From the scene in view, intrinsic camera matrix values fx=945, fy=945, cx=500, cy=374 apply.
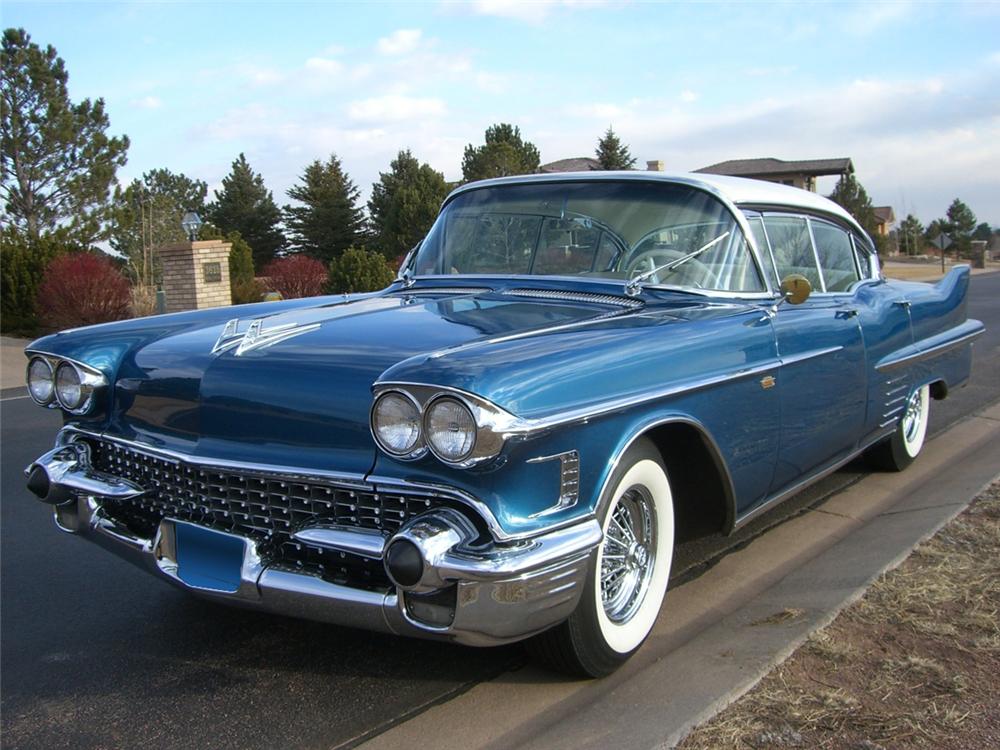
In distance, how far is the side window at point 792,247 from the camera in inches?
163

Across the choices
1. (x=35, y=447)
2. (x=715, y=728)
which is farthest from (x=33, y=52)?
(x=715, y=728)

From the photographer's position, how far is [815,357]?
3811mm

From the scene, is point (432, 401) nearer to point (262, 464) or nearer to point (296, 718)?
point (262, 464)

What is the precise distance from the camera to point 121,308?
55.8 feet

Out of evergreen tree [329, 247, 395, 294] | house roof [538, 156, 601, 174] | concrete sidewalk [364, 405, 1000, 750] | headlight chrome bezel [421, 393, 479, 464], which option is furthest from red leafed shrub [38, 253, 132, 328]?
house roof [538, 156, 601, 174]

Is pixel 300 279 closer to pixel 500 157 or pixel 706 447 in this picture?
pixel 706 447

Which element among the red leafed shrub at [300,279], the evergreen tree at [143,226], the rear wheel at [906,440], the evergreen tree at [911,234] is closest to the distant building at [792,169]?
the evergreen tree at [911,234]

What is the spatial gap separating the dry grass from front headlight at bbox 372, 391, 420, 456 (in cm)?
102

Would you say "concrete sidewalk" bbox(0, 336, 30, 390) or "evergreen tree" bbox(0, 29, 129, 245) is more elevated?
"evergreen tree" bbox(0, 29, 129, 245)

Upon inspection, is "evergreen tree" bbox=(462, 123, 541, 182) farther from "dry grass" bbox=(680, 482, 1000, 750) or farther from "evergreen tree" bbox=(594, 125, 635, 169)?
"dry grass" bbox=(680, 482, 1000, 750)

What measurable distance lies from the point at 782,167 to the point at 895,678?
6438cm

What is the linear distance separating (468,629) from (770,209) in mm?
2632

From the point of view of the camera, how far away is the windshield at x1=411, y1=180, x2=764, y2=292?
12.2 ft

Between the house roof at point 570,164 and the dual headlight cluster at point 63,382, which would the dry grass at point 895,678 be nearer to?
the dual headlight cluster at point 63,382
